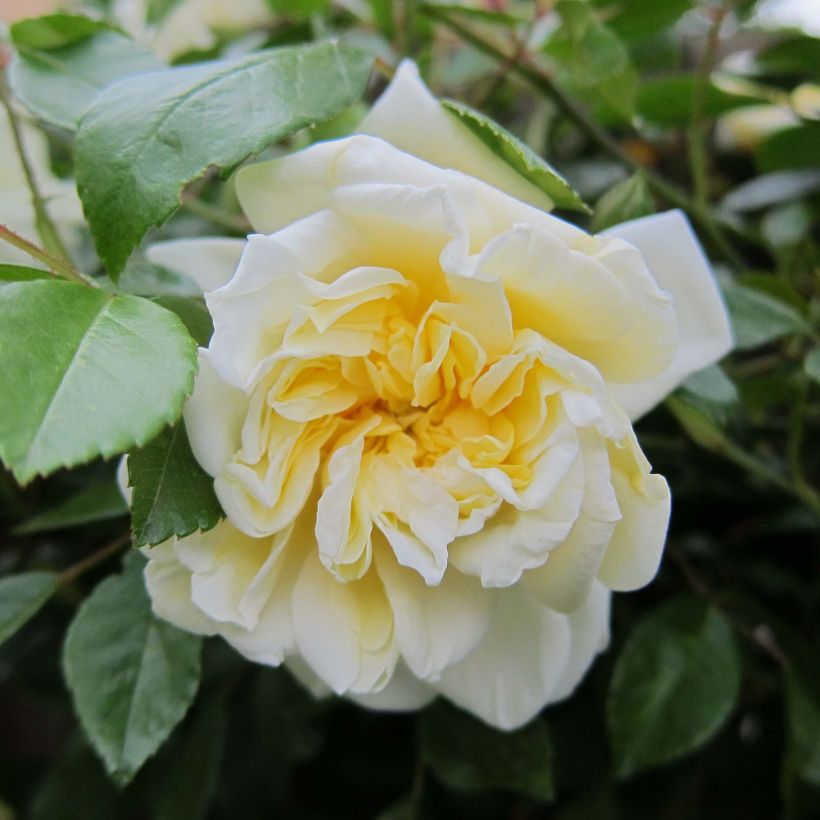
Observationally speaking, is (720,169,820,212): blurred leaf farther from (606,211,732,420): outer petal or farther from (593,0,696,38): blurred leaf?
(606,211,732,420): outer petal

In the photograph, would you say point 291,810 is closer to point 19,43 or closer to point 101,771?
point 101,771

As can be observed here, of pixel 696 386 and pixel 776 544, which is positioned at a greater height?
pixel 696 386

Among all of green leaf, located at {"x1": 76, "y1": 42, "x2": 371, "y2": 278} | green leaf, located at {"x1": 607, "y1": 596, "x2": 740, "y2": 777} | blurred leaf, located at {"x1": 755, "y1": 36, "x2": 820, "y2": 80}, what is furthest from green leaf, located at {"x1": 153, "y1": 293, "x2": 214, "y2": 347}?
blurred leaf, located at {"x1": 755, "y1": 36, "x2": 820, "y2": 80}

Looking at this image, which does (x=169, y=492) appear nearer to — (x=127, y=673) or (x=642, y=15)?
(x=127, y=673)

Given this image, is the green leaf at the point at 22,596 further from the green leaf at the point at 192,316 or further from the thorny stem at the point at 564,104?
the thorny stem at the point at 564,104

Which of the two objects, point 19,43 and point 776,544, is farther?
point 776,544

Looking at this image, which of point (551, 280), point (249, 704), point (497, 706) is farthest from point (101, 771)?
point (551, 280)
